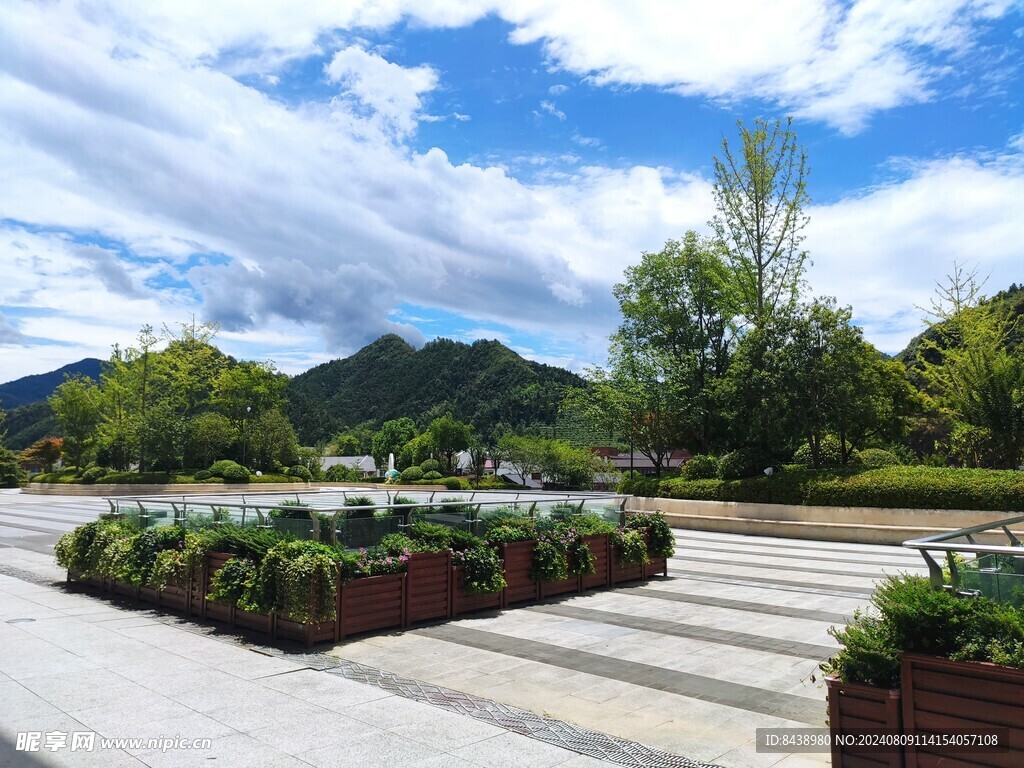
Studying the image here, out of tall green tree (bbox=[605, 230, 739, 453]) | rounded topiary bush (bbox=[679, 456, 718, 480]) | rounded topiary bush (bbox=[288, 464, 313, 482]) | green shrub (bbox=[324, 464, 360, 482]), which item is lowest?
green shrub (bbox=[324, 464, 360, 482])

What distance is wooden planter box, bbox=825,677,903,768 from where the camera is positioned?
4.09 metres

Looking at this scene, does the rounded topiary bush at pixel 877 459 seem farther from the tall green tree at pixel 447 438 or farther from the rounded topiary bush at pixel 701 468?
the tall green tree at pixel 447 438

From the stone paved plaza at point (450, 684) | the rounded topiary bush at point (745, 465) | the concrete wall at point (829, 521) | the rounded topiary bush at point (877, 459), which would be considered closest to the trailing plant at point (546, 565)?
the stone paved plaza at point (450, 684)

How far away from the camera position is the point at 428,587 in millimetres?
8961

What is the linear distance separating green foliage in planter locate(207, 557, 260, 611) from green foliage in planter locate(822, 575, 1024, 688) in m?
6.60

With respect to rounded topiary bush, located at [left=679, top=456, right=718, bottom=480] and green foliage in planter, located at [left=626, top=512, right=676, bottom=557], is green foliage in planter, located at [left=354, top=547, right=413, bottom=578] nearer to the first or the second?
green foliage in planter, located at [left=626, top=512, right=676, bottom=557]

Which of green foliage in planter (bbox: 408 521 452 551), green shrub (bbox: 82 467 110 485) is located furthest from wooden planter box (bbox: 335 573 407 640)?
green shrub (bbox: 82 467 110 485)

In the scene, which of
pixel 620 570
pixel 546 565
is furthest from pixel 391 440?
pixel 546 565

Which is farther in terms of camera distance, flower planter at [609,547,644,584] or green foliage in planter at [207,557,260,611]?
flower planter at [609,547,644,584]

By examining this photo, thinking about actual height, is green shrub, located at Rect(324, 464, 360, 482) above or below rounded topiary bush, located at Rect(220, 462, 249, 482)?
below

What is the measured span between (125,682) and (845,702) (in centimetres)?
621

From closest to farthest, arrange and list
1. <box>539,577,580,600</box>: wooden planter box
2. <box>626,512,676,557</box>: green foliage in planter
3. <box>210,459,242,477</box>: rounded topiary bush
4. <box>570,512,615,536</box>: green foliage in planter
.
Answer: <box>539,577,580,600</box>: wooden planter box, <box>570,512,615,536</box>: green foliage in planter, <box>626,512,676,557</box>: green foliage in planter, <box>210,459,242,477</box>: rounded topiary bush

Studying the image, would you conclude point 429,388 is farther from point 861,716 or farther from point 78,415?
point 861,716

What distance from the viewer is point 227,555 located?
9.01 metres
